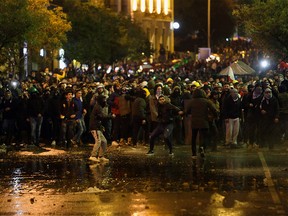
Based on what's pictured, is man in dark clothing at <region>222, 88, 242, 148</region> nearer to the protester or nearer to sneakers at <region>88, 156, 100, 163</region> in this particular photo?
the protester

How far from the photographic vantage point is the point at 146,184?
1575 centimetres

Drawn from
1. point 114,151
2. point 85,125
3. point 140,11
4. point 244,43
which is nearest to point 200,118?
point 114,151

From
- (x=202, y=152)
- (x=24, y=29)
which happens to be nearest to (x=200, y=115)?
(x=202, y=152)

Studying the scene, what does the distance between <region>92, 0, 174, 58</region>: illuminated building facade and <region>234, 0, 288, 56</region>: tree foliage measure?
63361 mm

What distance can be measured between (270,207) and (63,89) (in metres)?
14.1

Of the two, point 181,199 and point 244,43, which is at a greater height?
point 244,43

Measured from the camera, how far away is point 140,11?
343ft

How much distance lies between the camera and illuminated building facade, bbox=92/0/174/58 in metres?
105

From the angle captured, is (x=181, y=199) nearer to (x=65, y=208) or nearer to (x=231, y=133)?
(x=65, y=208)

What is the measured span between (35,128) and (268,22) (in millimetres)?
14137

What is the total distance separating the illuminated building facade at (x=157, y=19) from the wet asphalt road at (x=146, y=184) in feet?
265

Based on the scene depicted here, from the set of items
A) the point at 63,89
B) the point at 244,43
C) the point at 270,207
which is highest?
the point at 244,43

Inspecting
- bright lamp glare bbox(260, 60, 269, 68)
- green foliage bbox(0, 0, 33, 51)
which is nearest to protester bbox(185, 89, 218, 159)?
green foliage bbox(0, 0, 33, 51)

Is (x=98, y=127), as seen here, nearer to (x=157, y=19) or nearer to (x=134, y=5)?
(x=134, y=5)
